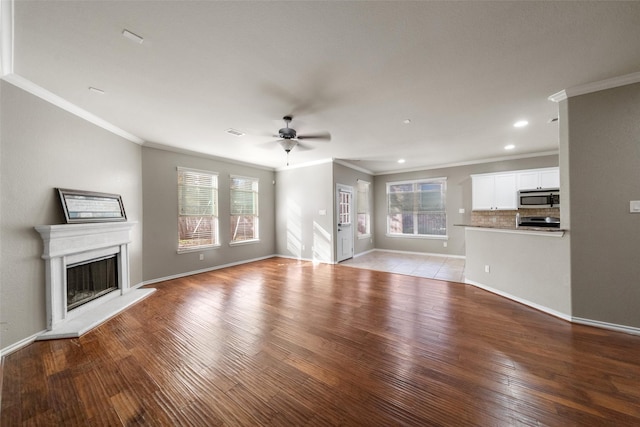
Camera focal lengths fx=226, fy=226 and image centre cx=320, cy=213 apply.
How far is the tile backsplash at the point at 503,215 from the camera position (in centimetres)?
544

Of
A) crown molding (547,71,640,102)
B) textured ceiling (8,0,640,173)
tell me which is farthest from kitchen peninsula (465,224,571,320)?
textured ceiling (8,0,640,173)

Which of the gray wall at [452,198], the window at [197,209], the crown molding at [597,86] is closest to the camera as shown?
the crown molding at [597,86]

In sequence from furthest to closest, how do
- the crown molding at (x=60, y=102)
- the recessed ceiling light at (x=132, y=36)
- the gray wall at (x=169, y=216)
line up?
1. the gray wall at (x=169, y=216)
2. the crown molding at (x=60, y=102)
3. the recessed ceiling light at (x=132, y=36)

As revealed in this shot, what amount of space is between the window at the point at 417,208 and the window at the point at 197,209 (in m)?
5.50

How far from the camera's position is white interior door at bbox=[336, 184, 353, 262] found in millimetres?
6219

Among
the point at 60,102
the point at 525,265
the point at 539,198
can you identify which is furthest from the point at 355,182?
the point at 60,102

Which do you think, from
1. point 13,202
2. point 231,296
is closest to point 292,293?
point 231,296

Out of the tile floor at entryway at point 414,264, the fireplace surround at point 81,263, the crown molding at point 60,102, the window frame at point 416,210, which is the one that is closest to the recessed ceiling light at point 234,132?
the crown molding at point 60,102

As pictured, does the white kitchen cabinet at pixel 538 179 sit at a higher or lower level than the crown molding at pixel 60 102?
lower

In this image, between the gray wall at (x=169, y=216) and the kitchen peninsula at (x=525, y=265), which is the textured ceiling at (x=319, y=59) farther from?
the kitchen peninsula at (x=525, y=265)

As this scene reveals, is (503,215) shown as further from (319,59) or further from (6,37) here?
(6,37)

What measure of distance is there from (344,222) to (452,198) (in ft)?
10.8

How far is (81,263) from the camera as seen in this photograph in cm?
309

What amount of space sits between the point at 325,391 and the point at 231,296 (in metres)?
2.53
